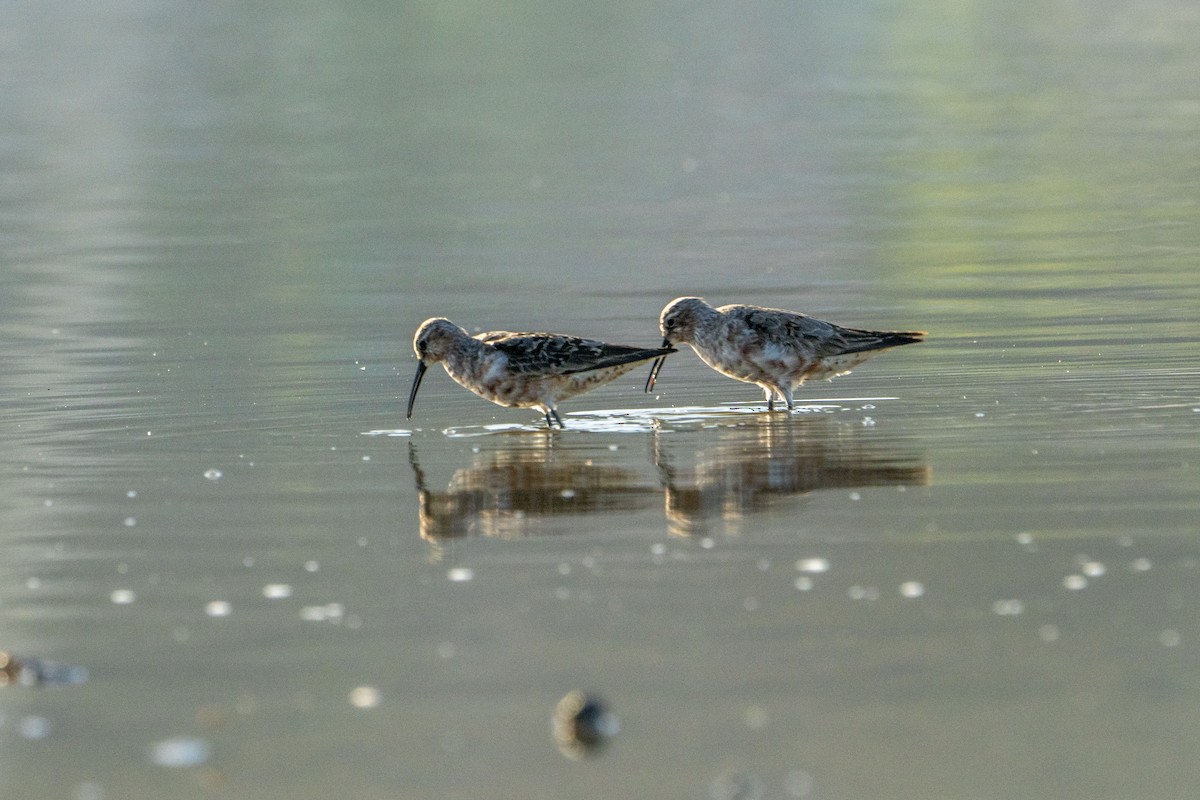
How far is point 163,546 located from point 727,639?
3461 millimetres

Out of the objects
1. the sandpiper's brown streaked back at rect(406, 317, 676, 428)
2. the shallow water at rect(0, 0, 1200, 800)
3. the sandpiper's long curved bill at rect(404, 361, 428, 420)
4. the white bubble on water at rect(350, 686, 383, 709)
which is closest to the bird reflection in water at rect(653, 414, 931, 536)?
the shallow water at rect(0, 0, 1200, 800)

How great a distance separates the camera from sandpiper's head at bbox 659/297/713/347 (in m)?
15.4

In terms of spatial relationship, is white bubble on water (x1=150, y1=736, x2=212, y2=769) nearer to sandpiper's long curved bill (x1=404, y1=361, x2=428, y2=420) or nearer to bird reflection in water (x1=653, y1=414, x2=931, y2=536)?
bird reflection in water (x1=653, y1=414, x2=931, y2=536)

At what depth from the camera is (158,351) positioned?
18.5 metres

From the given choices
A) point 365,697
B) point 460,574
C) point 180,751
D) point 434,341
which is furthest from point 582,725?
point 434,341

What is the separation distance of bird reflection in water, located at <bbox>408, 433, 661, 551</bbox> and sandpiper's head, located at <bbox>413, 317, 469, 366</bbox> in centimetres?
152

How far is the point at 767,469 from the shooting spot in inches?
490

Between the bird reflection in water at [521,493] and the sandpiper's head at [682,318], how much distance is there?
224 centimetres

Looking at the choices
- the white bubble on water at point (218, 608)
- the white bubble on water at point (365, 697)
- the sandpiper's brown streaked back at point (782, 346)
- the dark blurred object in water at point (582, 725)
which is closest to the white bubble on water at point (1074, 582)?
the dark blurred object in water at point (582, 725)

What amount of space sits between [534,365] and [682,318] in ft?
5.21

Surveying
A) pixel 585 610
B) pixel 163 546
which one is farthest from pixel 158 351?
pixel 585 610

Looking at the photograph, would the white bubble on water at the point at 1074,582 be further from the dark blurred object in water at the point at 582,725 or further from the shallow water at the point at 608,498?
the dark blurred object in water at the point at 582,725

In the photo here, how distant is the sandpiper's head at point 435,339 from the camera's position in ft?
49.0

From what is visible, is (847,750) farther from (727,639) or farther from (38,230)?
(38,230)
